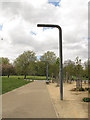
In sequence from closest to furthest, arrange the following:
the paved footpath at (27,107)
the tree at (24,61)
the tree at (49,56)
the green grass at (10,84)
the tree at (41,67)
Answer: the paved footpath at (27,107) → the green grass at (10,84) → the tree at (41,67) → the tree at (24,61) → the tree at (49,56)

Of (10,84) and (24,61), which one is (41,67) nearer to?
(24,61)

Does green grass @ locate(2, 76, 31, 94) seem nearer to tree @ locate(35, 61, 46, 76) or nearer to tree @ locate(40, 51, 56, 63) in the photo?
tree @ locate(35, 61, 46, 76)

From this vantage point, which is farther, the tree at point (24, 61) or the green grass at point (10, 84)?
the tree at point (24, 61)

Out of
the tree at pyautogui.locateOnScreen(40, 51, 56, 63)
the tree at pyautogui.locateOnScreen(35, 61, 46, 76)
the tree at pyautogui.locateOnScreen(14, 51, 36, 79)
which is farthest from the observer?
the tree at pyautogui.locateOnScreen(40, 51, 56, 63)

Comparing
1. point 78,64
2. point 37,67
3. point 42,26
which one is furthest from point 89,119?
point 37,67

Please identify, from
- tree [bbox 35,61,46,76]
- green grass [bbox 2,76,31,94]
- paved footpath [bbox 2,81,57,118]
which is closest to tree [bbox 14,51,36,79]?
tree [bbox 35,61,46,76]

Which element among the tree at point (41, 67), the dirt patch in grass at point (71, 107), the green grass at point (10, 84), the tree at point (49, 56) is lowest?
the green grass at point (10, 84)

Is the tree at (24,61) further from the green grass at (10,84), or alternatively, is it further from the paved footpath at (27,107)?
the paved footpath at (27,107)

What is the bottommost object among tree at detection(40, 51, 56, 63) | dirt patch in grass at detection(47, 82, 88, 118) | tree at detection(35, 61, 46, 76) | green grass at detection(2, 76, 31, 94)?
green grass at detection(2, 76, 31, 94)

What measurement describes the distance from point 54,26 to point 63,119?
6891mm

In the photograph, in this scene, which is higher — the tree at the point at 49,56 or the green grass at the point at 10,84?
the tree at the point at 49,56

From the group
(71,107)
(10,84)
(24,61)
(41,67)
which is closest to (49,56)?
(41,67)

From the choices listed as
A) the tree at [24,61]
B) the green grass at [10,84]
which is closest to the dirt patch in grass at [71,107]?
the green grass at [10,84]

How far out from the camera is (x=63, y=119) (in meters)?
5.43
